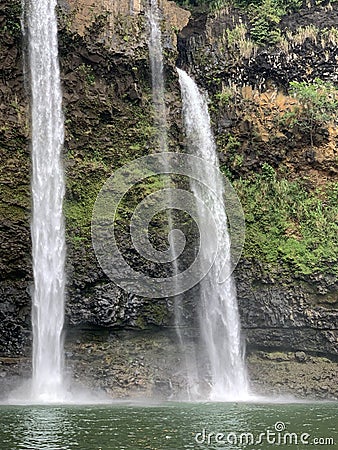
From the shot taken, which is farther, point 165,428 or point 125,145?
point 125,145

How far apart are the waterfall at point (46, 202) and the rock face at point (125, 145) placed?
28 centimetres

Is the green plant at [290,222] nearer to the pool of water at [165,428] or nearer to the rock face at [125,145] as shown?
the rock face at [125,145]

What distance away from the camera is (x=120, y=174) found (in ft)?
63.3

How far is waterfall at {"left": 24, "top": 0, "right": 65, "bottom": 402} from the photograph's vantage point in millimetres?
16078

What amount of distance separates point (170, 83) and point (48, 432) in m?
14.9

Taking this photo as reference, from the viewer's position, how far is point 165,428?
32.6ft

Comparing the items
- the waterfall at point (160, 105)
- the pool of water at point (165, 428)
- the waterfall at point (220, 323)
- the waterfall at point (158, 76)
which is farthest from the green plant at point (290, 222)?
the pool of water at point (165, 428)

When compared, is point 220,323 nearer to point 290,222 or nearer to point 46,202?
point 290,222

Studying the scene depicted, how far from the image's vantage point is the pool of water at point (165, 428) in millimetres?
8438

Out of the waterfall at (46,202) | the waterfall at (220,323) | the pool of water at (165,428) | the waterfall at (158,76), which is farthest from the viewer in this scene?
the waterfall at (158,76)

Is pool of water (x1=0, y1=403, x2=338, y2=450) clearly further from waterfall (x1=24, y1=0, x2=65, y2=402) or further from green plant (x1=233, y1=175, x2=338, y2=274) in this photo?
green plant (x1=233, y1=175, x2=338, y2=274)

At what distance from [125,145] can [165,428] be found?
11798 millimetres

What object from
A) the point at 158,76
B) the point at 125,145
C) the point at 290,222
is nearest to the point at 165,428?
the point at 290,222

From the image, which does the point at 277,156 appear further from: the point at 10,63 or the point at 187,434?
the point at 187,434
